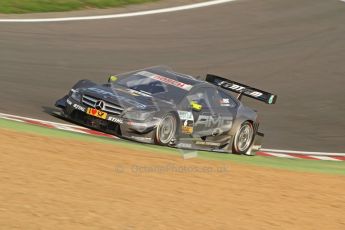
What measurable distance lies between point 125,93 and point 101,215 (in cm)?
501

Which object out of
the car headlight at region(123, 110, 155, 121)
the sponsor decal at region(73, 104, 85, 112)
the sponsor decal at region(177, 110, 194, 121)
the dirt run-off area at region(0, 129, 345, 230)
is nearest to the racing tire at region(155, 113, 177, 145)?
the sponsor decal at region(177, 110, 194, 121)

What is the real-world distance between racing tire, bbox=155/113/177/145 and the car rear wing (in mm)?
1909

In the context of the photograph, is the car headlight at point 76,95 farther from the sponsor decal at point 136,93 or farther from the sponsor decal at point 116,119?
the sponsor decal at point 136,93

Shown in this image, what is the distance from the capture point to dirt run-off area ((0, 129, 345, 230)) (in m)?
7.30

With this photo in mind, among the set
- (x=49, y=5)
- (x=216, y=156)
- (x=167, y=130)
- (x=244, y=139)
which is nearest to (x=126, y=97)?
(x=167, y=130)

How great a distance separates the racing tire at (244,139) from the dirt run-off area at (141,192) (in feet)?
5.73

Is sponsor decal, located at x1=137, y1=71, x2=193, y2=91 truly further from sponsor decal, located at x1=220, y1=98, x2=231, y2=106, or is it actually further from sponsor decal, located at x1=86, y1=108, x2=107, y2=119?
sponsor decal, located at x1=86, y1=108, x2=107, y2=119

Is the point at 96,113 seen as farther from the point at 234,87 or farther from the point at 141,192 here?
the point at 141,192

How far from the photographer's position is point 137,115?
11.5 m

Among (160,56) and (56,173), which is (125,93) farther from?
(160,56)

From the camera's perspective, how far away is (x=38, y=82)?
15492mm

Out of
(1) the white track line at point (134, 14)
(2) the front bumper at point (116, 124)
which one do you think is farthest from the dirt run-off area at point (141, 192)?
(1) the white track line at point (134, 14)

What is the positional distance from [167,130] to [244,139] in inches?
82.5

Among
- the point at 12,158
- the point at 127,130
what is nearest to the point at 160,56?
the point at 127,130
